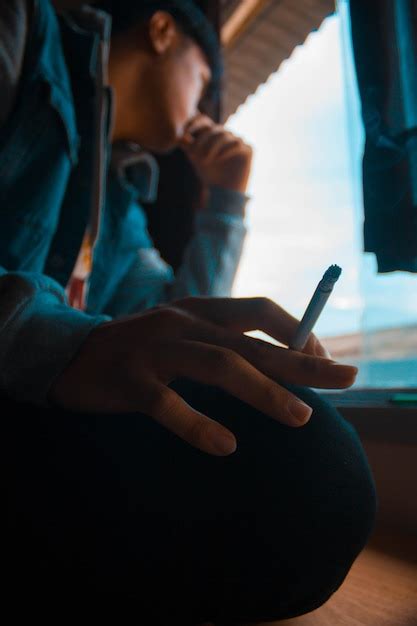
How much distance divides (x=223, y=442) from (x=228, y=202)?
112 centimetres

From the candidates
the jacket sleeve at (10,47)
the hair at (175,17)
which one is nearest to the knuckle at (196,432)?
the jacket sleeve at (10,47)

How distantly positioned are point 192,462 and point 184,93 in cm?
109

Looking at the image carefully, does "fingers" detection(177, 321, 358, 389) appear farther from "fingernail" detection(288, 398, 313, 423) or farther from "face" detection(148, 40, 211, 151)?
"face" detection(148, 40, 211, 151)

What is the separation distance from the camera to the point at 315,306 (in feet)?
1.00

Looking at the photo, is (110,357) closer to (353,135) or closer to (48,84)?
(48,84)

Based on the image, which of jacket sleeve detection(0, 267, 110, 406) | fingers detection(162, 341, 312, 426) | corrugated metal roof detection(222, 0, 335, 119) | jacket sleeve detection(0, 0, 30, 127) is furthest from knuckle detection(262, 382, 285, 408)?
corrugated metal roof detection(222, 0, 335, 119)

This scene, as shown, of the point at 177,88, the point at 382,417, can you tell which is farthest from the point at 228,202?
the point at 382,417

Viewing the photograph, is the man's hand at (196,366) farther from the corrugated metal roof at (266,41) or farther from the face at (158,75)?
the corrugated metal roof at (266,41)

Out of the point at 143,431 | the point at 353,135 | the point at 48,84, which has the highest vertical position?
the point at 353,135

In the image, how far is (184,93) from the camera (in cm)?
116

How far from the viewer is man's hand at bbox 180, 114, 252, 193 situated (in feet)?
4.30

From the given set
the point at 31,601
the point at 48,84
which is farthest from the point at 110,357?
the point at 48,84

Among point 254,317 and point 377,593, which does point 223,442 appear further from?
point 377,593

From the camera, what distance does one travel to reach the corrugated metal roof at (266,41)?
1.46m
